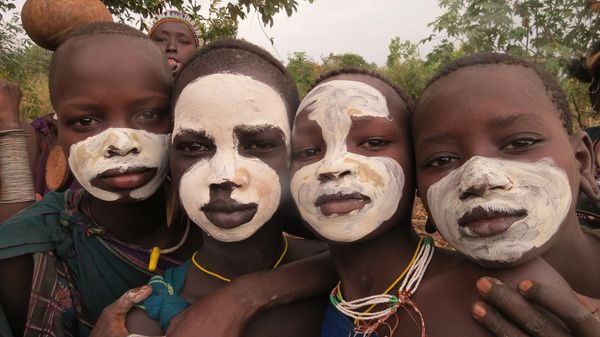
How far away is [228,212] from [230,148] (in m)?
0.22

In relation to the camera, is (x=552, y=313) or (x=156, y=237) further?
(x=156, y=237)

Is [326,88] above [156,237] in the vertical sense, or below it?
above

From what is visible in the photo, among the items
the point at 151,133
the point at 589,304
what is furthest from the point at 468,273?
the point at 151,133

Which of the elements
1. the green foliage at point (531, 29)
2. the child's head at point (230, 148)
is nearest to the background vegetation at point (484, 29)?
the green foliage at point (531, 29)

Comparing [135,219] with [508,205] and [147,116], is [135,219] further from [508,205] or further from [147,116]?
→ [508,205]

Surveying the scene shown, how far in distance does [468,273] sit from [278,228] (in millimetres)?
745

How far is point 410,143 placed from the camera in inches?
65.7

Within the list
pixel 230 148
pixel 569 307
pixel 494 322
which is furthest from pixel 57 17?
pixel 569 307

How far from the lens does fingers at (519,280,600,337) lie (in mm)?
1245

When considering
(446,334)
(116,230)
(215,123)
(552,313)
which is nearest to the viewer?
(552,313)

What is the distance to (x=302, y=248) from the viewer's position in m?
2.12

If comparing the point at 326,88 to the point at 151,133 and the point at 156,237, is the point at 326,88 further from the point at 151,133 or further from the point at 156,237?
the point at 156,237

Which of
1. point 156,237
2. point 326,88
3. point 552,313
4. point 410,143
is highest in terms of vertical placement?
point 326,88

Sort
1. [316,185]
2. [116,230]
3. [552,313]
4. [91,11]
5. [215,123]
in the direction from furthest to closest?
1. [91,11]
2. [116,230]
3. [215,123]
4. [316,185]
5. [552,313]
